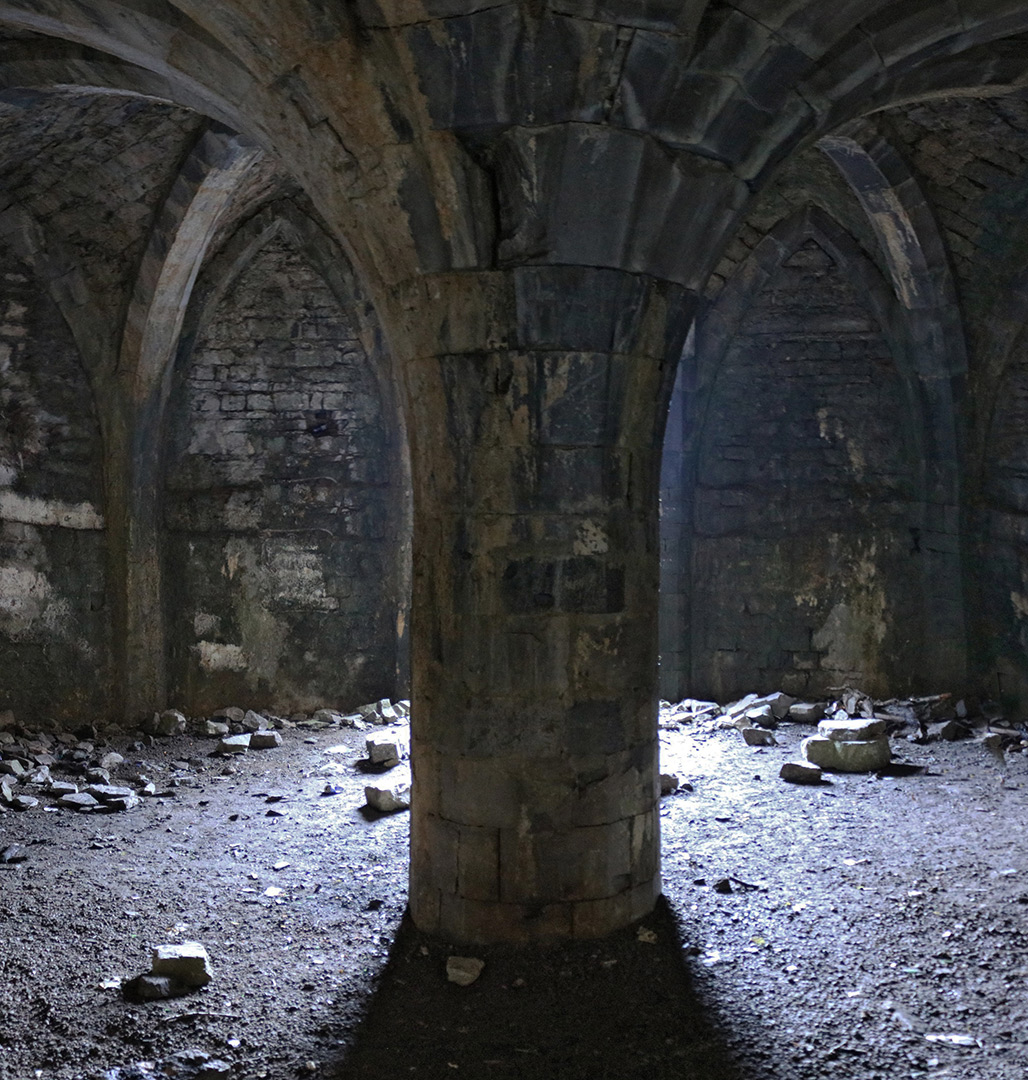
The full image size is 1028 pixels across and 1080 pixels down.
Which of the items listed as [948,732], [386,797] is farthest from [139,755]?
[948,732]

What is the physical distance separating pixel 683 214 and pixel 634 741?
1932mm

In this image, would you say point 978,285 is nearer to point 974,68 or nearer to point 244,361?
point 974,68

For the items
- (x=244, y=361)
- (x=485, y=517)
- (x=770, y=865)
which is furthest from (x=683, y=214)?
(x=244, y=361)

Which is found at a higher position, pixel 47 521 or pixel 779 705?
pixel 47 521

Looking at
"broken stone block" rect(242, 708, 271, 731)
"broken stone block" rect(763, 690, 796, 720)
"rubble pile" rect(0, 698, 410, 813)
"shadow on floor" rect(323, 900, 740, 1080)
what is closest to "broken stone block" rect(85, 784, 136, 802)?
"rubble pile" rect(0, 698, 410, 813)

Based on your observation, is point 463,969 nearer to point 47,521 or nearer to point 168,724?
point 168,724

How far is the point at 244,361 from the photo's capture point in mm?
8312

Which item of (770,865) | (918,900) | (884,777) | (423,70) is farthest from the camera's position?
(884,777)

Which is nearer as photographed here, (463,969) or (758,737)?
(463,969)

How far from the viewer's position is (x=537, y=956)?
385cm

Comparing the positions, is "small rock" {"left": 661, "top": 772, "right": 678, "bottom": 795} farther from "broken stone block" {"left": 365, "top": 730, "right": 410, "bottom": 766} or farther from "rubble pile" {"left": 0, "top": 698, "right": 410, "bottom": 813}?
"broken stone block" {"left": 365, "top": 730, "right": 410, "bottom": 766}

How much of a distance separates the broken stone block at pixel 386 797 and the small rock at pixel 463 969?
6.84ft

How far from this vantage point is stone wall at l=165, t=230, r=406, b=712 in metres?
8.29

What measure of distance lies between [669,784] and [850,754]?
49.4 inches
